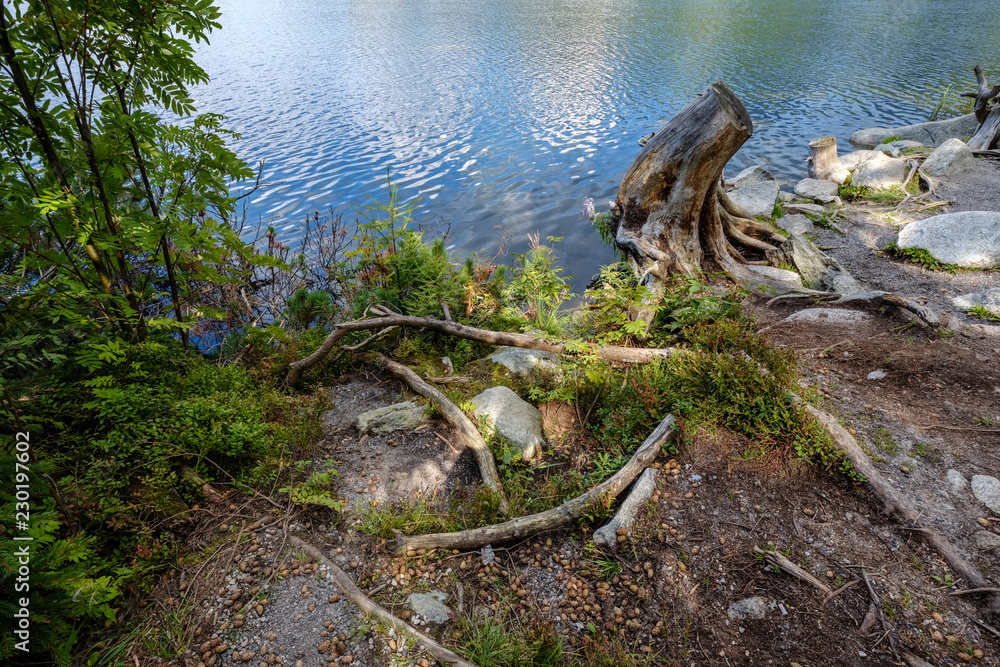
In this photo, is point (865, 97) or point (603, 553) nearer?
point (603, 553)

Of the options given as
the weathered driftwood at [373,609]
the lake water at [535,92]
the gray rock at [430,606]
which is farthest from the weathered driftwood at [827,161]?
the weathered driftwood at [373,609]

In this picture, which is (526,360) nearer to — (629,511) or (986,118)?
(629,511)

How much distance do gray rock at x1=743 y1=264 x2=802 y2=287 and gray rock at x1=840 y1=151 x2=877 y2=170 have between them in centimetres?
925

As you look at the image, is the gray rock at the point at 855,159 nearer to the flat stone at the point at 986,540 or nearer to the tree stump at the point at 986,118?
the tree stump at the point at 986,118

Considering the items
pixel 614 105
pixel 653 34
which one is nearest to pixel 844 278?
pixel 614 105

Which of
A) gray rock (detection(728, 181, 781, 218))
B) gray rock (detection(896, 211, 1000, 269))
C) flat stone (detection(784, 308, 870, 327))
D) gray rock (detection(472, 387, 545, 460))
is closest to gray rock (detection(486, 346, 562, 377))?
gray rock (detection(472, 387, 545, 460))

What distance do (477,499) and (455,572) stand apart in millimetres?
675

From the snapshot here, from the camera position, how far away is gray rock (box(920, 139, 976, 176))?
1330cm

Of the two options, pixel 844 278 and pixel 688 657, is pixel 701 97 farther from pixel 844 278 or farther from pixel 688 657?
pixel 688 657

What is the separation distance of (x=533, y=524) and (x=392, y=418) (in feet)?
6.80

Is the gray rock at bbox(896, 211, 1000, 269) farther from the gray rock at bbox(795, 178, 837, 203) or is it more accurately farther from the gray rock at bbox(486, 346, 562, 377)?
the gray rock at bbox(486, 346, 562, 377)

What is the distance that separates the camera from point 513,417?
17.5 feet

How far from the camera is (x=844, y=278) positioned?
8586 mm

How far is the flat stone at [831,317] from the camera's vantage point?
6516 mm
